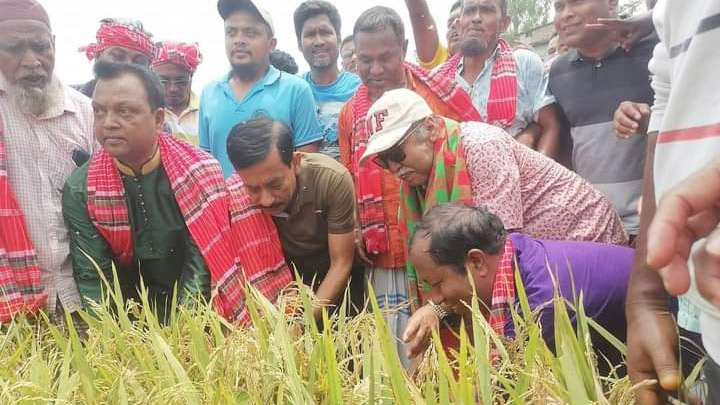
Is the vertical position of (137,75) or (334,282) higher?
(137,75)

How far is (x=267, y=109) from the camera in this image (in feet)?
7.99

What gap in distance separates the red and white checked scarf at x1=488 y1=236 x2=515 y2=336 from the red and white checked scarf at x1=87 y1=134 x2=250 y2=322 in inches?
33.6

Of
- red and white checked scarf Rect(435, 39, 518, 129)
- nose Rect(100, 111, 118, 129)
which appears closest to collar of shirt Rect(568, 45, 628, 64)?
red and white checked scarf Rect(435, 39, 518, 129)

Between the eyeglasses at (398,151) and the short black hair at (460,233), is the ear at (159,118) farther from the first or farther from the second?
the short black hair at (460,233)

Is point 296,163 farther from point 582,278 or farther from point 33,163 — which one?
point 582,278

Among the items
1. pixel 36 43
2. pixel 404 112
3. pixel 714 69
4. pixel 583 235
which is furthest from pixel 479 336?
pixel 36 43

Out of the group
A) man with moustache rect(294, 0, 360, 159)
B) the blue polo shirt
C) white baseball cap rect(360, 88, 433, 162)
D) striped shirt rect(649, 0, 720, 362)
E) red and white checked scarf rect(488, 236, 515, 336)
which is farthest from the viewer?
man with moustache rect(294, 0, 360, 159)

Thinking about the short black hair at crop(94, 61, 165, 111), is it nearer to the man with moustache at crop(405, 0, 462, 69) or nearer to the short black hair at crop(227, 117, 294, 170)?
the short black hair at crop(227, 117, 294, 170)

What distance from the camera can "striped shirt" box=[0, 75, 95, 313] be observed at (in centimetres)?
197

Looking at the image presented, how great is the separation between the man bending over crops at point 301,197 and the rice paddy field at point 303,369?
1.82ft

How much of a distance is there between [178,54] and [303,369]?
2.20 m

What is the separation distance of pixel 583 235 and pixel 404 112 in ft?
2.04

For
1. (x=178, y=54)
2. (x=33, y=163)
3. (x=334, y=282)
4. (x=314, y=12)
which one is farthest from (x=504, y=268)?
(x=178, y=54)

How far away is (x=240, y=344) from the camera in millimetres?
1255
